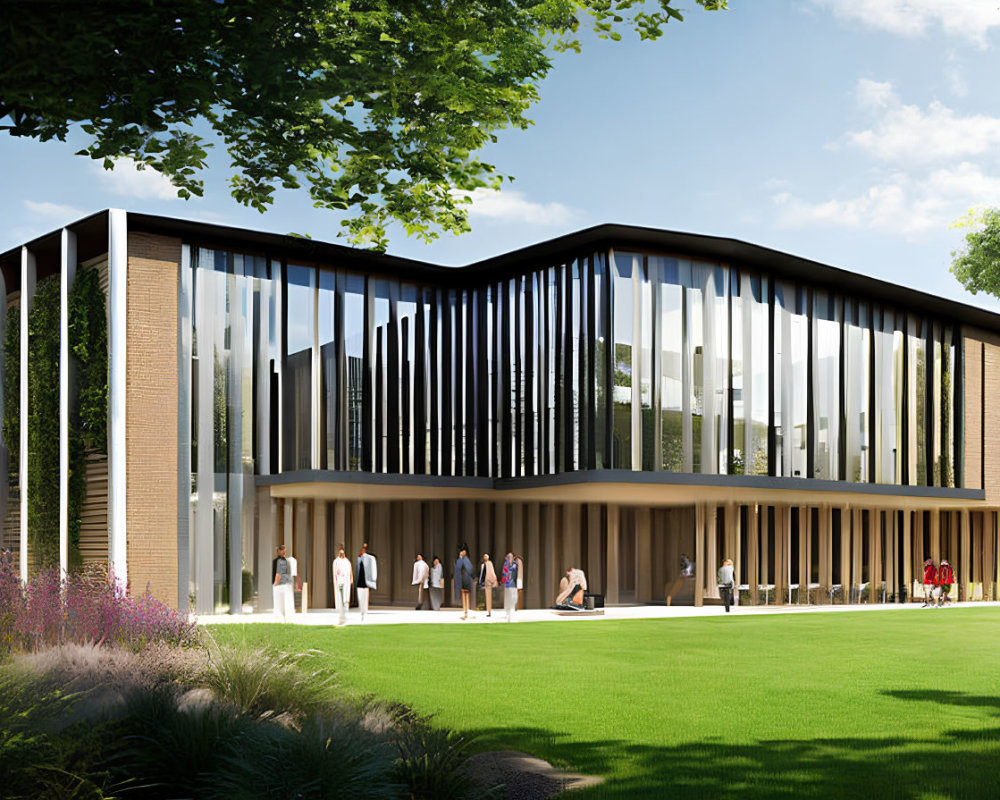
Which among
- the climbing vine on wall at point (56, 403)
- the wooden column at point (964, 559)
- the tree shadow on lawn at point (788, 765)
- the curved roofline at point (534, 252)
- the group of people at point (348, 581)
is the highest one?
the curved roofline at point (534, 252)

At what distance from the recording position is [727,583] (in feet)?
104

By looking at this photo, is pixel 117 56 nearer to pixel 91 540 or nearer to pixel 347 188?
pixel 347 188

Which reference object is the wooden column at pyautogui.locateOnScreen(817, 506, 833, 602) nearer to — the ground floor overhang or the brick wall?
the ground floor overhang

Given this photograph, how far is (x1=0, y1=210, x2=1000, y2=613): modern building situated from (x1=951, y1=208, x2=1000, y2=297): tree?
2895 mm

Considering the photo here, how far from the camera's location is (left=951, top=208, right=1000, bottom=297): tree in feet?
115

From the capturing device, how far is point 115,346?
2691 cm

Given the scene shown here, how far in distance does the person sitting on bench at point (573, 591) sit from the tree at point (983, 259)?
1554cm

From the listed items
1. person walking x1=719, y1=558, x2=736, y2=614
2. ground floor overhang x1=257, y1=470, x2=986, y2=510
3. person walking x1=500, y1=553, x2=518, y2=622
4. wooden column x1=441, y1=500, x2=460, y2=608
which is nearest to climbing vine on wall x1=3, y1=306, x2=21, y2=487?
ground floor overhang x1=257, y1=470, x2=986, y2=510

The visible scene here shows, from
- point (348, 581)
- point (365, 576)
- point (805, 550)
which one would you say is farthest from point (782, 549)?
point (348, 581)

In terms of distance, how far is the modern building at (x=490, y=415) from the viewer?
1092 inches

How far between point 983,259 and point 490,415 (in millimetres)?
15653

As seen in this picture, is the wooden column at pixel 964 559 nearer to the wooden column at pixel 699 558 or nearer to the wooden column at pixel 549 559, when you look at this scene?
the wooden column at pixel 699 558

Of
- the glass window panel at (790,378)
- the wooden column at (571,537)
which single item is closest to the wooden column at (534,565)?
the wooden column at (571,537)

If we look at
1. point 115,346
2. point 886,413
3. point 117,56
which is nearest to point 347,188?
point 117,56
